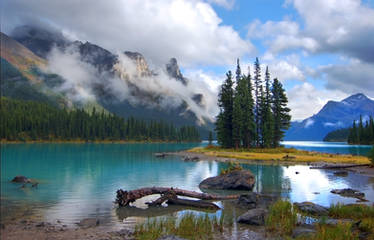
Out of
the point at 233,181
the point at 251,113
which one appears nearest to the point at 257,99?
the point at 251,113

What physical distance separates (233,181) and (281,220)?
15281 millimetres

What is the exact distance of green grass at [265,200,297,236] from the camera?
16544mm

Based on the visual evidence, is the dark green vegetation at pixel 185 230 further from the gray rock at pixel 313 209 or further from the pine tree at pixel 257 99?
the pine tree at pixel 257 99

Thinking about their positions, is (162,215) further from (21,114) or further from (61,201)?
(21,114)

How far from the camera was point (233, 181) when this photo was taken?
32938 mm

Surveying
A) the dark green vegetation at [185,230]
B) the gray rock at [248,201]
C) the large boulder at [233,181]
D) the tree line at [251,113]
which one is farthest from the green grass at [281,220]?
the tree line at [251,113]

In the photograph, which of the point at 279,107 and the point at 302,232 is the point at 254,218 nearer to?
the point at 302,232

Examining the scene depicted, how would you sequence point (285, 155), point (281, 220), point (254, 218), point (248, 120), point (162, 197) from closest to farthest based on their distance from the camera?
1. point (281, 220)
2. point (254, 218)
3. point (162, 197)
4. point (285, 155)
5. point (248, 120)

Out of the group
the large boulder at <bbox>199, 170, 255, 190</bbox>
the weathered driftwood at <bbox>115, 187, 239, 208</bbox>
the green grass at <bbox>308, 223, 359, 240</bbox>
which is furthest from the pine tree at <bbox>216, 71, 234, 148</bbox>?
the green grass at <bbox>308, 223, 359, 240</bbox>

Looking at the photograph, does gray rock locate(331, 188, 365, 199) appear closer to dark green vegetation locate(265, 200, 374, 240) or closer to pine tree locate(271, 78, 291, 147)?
dark green vegetation locate(265, 200, 374, 240)

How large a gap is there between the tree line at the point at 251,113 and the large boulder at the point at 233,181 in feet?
197

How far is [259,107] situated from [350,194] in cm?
7336

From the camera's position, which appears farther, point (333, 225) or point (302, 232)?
point (333, 225)

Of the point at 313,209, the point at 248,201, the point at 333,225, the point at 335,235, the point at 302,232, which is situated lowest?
the point at 248,201
